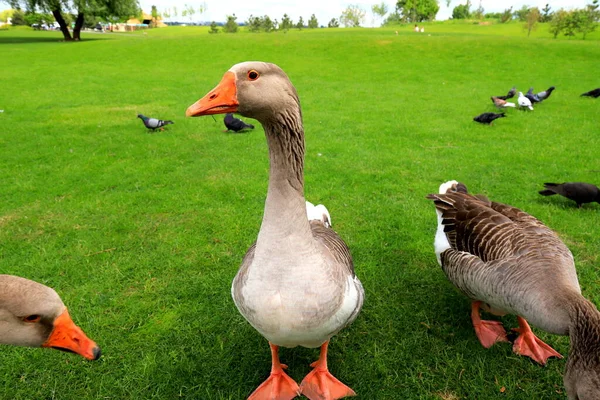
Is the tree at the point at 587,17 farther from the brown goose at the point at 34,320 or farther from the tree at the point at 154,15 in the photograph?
the tree at the point at 154,15

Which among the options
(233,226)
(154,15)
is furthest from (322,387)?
(154,15)

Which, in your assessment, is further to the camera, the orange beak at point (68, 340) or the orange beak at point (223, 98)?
the orange beak at point (68, 340)

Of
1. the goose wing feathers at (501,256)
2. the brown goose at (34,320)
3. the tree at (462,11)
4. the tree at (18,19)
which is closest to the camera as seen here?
Answer: the brown goose at (34,320)

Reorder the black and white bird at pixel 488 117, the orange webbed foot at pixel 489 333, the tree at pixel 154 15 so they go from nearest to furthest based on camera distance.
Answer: the orange webbed foot at pixel 489 333 < the black and white bird at pixel 488 117 < the tree at pixel 154 15

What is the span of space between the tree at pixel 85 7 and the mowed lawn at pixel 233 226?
2593cm

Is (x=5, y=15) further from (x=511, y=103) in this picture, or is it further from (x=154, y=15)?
(x=511, y=103)

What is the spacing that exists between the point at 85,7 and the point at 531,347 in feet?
134

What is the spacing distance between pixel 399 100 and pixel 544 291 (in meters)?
11.6

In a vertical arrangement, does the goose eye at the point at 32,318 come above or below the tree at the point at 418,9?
below

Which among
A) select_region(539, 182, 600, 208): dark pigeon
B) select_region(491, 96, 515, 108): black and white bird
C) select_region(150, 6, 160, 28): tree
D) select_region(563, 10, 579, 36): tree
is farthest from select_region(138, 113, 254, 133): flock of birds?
select_region(150, 6, 160, 28): tree

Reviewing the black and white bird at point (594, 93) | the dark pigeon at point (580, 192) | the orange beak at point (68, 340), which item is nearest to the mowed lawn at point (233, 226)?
the dark pigeon at point (580, 192)

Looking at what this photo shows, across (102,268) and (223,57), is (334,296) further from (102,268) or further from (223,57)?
(223,57)

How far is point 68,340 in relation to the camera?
2.03m

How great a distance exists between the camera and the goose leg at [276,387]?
8.37 feet
